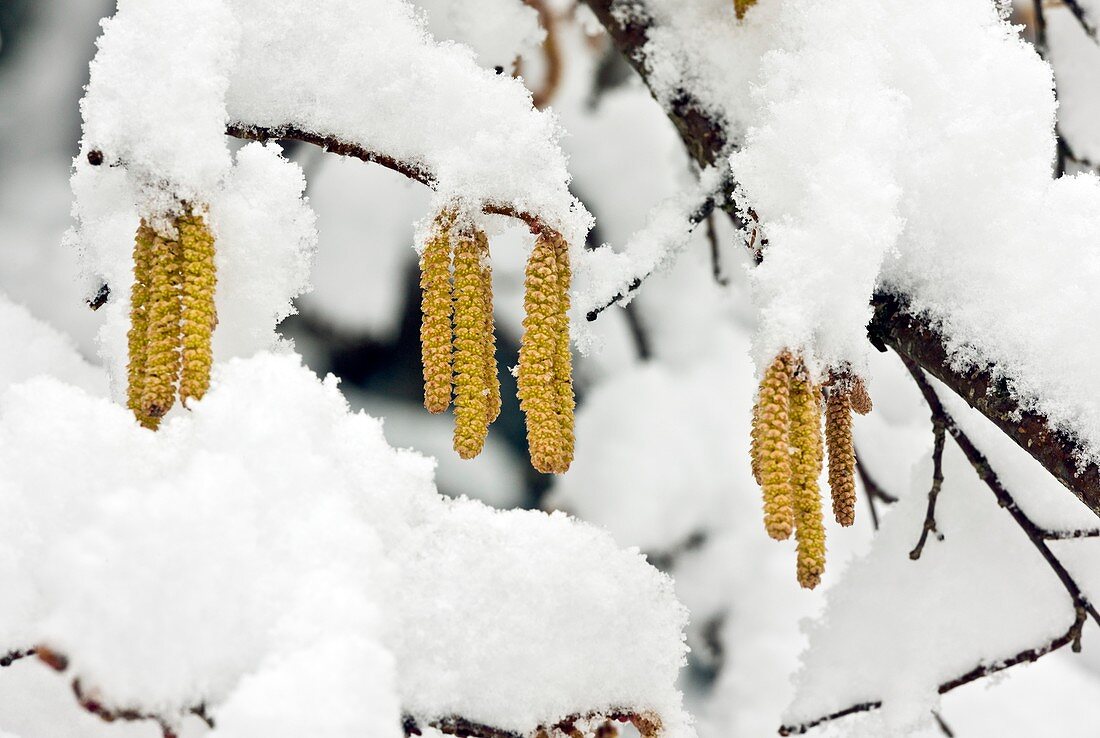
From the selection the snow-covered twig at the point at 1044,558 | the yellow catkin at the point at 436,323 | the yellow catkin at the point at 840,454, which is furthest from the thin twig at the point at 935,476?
the yellow catkin at the point at 436,323

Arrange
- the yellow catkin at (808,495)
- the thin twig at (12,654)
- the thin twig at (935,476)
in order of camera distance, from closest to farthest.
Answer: the thin twig at (12,654), the yellow catkin at (808,495), the thin twig at (935,476)

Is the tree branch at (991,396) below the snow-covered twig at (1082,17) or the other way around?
below

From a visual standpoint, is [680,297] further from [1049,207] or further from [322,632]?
[322,632]

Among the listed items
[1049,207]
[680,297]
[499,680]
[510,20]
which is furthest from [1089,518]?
[680,297]

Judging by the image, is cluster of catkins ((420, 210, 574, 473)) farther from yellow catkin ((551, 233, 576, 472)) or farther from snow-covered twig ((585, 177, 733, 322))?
snow-covered twig ((585, 177, 733, 322))

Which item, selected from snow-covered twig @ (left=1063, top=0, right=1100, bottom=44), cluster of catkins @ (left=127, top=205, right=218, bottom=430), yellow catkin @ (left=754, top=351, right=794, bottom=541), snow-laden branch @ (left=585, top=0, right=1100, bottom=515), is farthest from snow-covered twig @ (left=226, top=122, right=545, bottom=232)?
snow-covered twig @ (left=1063, top=0, right=1100, bottom=44)

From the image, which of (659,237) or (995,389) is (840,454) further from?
(659,237)

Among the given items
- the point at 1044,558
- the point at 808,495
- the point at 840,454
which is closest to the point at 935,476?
the point at 1044,558

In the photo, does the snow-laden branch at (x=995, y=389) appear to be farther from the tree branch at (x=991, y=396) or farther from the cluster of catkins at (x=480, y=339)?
the cluster of catkins at (x=480, y=339)
